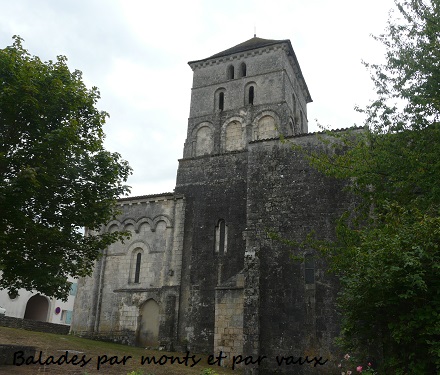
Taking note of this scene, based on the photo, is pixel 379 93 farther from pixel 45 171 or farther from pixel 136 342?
pixel 136 342

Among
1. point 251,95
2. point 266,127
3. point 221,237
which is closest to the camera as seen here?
point 221,237

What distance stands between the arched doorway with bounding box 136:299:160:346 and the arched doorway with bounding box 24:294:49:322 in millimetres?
21495

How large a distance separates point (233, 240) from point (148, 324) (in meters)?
6.39

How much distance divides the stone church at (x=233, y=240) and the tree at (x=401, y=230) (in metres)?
3.96

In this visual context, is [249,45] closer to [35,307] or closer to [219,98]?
[219,98]

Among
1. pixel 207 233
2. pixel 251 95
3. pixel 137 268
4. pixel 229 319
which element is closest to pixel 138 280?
pixel 137 268

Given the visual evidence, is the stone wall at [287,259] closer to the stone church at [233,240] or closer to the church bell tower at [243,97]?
the stone church at [233,240]

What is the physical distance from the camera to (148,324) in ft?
70.6

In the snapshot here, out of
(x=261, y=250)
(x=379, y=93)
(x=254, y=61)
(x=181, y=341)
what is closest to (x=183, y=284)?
(x=181, y=341)

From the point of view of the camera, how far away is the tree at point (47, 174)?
10.4m

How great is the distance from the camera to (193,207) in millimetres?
22219

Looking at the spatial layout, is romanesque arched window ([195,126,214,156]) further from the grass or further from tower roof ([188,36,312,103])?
the grass

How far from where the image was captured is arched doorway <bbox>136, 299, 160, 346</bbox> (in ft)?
69.3

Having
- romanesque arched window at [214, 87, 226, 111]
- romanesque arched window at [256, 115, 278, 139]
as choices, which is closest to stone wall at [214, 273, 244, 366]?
romanesque arched window at [256, 115, 278, 139]
